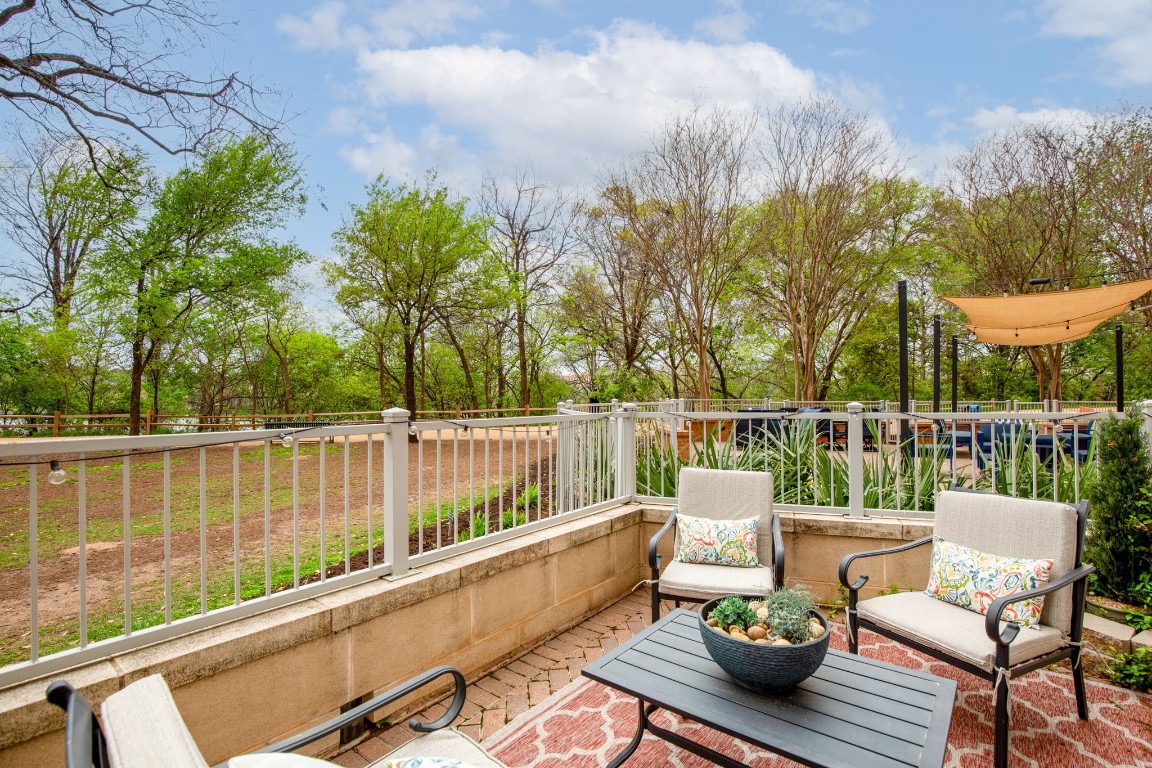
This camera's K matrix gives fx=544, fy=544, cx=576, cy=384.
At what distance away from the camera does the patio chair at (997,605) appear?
7.23 ft

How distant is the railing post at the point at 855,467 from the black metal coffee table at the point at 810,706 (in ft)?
6.17

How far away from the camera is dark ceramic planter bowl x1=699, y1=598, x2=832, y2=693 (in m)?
1.76

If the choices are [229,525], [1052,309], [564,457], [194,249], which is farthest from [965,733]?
[194,249]

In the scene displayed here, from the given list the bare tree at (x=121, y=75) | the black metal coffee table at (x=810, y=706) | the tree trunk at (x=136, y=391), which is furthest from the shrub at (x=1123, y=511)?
the tree trunk at (x=136, y=391)

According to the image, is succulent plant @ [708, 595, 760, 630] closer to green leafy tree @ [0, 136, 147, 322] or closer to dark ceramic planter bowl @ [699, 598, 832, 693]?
dark ceramic planter bowl @ [699, 598, 832, 693]

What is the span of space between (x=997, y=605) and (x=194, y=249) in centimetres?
1648

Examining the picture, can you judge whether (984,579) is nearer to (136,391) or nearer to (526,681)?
(526,681)

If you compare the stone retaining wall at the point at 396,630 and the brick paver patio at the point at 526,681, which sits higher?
the stone retaining wall at the point at 396,630

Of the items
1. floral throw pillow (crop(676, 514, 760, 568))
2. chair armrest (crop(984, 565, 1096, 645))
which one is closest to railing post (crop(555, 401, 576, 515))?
floral throw pillow (crop(676, 514, 760, 568))

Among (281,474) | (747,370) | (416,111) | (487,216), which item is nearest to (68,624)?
(281,474)

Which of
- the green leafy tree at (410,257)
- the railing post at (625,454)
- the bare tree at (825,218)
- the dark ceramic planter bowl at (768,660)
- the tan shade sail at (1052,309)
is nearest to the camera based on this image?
the dark ceramic planter bowl at (768,660)

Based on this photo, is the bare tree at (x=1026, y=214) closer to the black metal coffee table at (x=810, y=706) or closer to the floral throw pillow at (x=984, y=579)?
the floral throw pillow at (x=984, y=579)

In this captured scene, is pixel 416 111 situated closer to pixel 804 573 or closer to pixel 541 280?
pixel 541 280

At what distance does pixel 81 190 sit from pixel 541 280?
12424 mm
